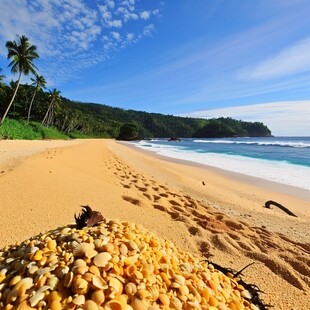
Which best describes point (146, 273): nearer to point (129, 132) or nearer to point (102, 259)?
point (102, 259)

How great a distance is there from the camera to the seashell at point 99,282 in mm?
1665

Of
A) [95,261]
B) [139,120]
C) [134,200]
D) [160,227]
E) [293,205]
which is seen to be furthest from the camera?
[139,120]

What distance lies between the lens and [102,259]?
1845mm

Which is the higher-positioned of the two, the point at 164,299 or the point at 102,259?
the point at 102,259

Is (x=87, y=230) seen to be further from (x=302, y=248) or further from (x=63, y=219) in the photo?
(x=302, y=248)

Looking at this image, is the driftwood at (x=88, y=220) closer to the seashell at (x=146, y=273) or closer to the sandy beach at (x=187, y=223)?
the seashell at (x=146, y=273)

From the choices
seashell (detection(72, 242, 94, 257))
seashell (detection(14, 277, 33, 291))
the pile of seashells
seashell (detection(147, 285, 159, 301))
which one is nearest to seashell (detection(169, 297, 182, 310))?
the pile of seashells

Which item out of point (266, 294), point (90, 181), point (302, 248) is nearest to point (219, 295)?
point (266, 294)

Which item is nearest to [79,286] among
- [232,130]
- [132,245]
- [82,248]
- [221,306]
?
[82,248]

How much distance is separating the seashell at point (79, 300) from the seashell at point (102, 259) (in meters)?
0.23

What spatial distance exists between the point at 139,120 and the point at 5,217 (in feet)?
617

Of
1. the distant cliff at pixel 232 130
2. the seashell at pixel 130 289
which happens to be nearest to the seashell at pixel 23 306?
the seashell at pixel 130 289

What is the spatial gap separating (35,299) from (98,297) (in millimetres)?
381

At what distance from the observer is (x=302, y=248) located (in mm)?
4367
